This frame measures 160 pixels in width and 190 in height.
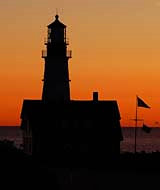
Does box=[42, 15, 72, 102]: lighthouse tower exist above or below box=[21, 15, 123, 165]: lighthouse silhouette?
above

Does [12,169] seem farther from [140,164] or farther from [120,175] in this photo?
[140,164]

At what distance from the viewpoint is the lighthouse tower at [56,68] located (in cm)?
6612

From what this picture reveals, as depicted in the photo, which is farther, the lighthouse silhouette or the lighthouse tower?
the lighthouse tower

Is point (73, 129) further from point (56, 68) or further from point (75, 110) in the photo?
point (56, 68)

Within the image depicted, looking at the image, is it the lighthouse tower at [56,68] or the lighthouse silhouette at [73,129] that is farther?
the lighthouse tower at [56,68]

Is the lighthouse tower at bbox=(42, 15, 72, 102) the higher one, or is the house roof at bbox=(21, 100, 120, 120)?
the lighthouse tower at bbox=(42, 15, 72, 102)

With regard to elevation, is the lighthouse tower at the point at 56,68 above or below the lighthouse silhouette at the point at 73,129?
above

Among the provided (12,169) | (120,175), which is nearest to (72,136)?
(120,175)

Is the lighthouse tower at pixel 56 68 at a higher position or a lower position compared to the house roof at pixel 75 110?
higher

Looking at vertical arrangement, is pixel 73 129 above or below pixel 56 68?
below

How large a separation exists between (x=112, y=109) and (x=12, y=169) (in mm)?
30909

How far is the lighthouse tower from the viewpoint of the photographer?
66.1 meters

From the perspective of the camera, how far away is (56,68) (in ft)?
217

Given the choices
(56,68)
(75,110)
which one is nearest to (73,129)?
(75,110)
